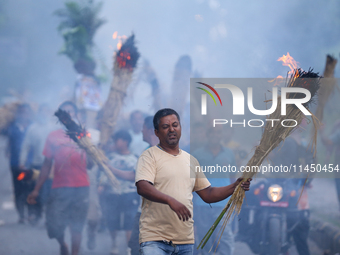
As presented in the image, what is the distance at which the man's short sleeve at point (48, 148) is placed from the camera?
4102 millimetres

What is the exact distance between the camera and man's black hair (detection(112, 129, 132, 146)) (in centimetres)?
421

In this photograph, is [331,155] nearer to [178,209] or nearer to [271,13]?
[271,13]

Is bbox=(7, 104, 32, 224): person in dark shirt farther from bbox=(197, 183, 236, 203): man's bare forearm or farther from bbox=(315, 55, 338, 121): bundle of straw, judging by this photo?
bbox=(315, 55, 338, 121): bundle of straw

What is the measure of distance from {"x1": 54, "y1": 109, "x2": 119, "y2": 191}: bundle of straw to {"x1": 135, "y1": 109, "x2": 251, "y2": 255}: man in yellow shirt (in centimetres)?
175

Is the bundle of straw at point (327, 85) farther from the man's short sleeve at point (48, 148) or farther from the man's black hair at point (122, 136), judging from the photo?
the man's short sleeve at point (48, 148)

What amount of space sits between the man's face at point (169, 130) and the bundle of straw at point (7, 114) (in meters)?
2.33

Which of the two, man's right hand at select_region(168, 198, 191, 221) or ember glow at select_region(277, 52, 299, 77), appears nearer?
man's right hand at select_region(168, 198, 191, 221)

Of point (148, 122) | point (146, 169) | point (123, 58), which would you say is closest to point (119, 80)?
point (123, 58)

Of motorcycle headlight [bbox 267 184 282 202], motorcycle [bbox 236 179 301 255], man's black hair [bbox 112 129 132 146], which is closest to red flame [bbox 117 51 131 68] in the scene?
man's black hair [bbox 112 129 132 146]

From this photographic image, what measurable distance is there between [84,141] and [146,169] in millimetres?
1956

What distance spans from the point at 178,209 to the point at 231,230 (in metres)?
2.26

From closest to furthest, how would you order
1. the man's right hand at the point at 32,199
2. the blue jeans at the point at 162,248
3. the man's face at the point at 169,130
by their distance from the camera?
the blue jeans at the point at 162,248 < the man's face at the point at 169,130 < the man's right hand at the point at 32,199

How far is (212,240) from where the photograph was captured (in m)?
4.19

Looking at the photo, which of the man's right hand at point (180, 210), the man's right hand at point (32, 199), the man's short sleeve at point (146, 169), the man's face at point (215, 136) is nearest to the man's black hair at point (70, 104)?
the man's right hand at point (32, 199)
